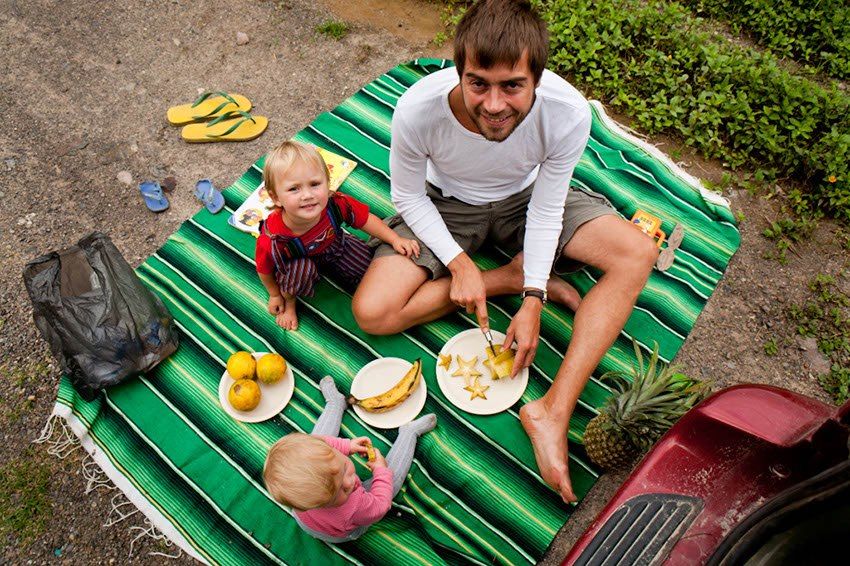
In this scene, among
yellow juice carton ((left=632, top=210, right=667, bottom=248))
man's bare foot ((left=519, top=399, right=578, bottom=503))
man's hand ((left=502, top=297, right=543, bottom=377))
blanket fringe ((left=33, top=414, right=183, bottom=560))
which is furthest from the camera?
yellow juice carton ((left=632, top=210, right=667, bottom=248))

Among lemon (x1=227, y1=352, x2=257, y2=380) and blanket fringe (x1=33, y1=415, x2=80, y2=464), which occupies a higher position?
lemon (x1=227, y1=352, x2=257, y2=380)

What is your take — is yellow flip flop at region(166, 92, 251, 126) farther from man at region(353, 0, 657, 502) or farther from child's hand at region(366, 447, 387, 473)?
child's hand at region(366, 447, 387, 473)

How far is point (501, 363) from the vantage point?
3.07 meters

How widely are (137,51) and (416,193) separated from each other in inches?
124

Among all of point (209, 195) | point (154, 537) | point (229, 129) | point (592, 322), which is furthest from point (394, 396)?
point (229, 129)

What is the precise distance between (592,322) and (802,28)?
3.51 meters

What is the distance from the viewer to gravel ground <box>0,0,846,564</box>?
2986 mm

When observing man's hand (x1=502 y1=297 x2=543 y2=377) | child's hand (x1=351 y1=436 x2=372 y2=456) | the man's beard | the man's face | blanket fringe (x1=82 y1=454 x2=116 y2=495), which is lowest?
blanket fringe (x1=82 y1=454 x2=116 y2=495)

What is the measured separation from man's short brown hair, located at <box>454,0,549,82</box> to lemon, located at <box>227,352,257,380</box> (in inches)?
72.2

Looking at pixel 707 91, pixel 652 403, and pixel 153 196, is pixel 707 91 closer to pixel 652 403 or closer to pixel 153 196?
pixel 652 403

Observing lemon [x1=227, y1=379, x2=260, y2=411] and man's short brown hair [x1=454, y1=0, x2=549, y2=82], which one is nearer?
man's short brown hair [x1=454, y1=0, x2=549, y2=82]

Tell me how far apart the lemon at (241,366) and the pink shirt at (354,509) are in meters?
0.72

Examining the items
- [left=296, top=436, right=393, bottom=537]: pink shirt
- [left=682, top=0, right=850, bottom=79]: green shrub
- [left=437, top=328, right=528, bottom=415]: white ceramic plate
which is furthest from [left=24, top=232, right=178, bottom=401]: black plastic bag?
[left=682, top=0, right=850, bottom=79]: green shrub

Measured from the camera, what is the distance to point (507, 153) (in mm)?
2734
